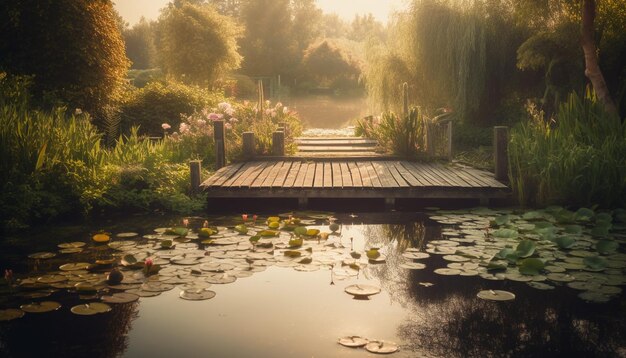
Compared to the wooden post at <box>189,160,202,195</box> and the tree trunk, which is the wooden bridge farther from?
the tree trunk

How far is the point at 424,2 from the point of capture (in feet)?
48.8

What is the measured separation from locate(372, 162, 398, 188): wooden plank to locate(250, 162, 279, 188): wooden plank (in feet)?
5.53

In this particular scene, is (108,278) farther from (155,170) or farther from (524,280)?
(155,170)

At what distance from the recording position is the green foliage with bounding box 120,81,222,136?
550 inches

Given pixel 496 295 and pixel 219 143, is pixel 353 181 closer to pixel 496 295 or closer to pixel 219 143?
pixel 219 143

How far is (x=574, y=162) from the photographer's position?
7.28 m

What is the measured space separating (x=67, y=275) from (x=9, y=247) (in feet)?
4.74

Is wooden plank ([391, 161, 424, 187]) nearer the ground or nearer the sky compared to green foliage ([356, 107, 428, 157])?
nearer the ground

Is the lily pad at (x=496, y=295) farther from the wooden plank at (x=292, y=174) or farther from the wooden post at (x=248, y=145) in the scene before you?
the wooden post at (x=248, y=145)

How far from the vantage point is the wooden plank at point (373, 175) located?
791 cm

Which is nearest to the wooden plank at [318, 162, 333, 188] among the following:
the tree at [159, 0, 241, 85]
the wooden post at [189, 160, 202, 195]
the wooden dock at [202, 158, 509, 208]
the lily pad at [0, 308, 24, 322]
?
the wooden dock at [202, 158, 509, 208]

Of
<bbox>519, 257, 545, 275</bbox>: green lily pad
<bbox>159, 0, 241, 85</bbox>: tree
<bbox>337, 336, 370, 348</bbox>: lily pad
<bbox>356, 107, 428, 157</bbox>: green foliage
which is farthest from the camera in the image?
<bbox>159, 0, 241, 85</bbox>: tree

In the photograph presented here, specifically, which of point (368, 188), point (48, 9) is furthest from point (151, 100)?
point (368, 188)

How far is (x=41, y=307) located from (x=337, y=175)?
5.27m
